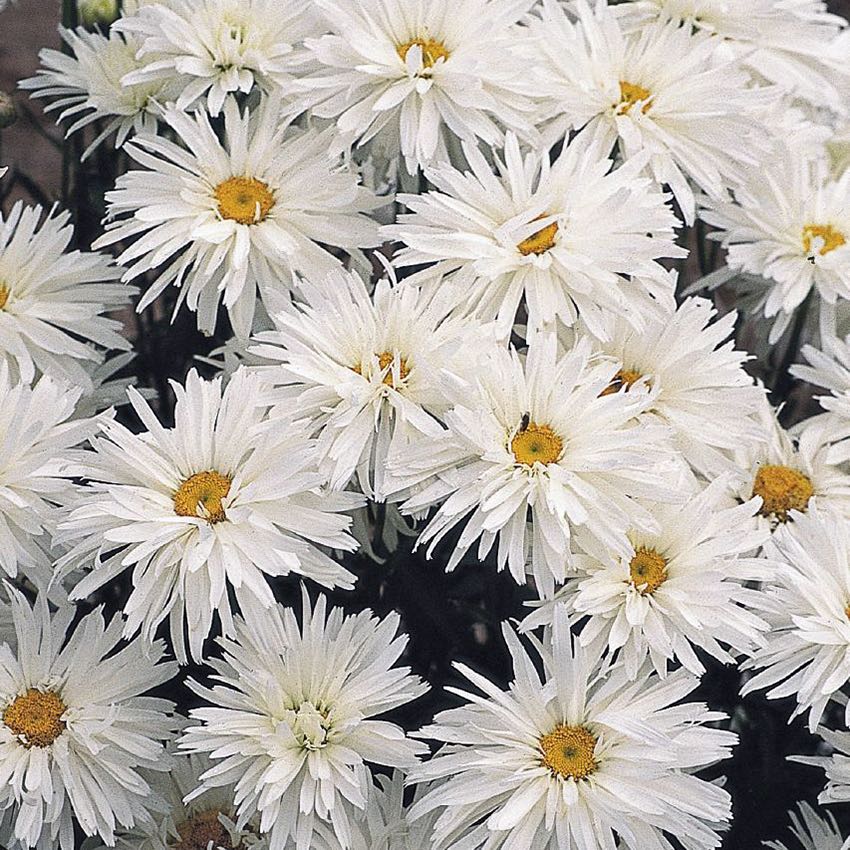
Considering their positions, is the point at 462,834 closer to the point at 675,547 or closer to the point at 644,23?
the point at 675,547

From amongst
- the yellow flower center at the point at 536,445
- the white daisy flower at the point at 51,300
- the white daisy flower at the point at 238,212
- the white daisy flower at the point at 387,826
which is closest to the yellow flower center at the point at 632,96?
the white daisy flower at the point at 238,212

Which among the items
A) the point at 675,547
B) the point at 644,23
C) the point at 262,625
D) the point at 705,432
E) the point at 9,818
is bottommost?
the point at 9,818

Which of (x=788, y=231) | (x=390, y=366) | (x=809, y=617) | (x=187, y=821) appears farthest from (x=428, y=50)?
(x=187, y=821)

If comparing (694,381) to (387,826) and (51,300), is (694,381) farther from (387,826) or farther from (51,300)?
(51,300)

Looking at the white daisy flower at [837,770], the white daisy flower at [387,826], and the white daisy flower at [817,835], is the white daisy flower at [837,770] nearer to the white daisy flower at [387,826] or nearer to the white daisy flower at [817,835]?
the white daisy flower at [817,835]

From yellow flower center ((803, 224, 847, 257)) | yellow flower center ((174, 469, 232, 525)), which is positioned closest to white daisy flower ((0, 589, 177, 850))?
yellow flower center ((174, 469, 232, 525))

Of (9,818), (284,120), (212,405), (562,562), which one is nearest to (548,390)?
(562,562)

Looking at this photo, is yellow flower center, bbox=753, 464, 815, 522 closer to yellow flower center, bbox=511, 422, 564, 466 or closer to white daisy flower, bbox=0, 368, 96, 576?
yellow flower center, bbox=511, 422, 564, 466
